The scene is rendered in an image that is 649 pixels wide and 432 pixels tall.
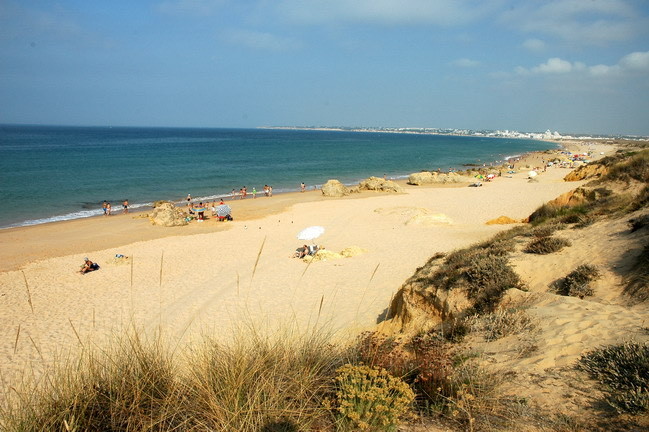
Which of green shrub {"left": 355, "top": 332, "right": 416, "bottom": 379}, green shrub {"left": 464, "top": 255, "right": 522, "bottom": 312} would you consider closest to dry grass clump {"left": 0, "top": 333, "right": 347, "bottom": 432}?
green shrub {"left": 355, "top": 332, "right": 416, "bottom": 379}

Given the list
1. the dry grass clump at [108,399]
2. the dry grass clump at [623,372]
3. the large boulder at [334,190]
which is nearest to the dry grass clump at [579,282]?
the dry grass clump at [623,372]

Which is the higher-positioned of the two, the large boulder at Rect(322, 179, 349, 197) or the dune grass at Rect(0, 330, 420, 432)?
the dune grass at Rect(0, 330, 420, 432)

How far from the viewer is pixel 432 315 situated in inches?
263

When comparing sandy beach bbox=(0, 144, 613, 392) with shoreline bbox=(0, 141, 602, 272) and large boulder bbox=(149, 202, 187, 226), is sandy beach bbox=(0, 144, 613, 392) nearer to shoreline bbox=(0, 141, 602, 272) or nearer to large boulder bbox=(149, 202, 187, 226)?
shoreline bbox=(0, 141, 602, 272)

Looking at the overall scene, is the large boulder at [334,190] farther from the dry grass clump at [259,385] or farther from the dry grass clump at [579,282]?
the dry grass clump at [259,385]

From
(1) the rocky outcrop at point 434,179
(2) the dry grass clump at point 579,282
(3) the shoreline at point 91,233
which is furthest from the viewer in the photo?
(1) the rocky outcrop at point 434,179

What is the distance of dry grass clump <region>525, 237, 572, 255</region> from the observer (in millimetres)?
7352

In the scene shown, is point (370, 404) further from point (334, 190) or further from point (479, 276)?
point (334, 190)

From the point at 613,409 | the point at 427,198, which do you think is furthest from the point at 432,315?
the point at 427,198

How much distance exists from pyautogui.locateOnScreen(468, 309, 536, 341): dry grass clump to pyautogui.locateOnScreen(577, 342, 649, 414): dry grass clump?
88 cm

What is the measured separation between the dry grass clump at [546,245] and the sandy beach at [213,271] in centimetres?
329

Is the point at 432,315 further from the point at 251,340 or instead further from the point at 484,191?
the point at 484,191

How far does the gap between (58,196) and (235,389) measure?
3359 cm

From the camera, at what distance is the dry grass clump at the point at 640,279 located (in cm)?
521
